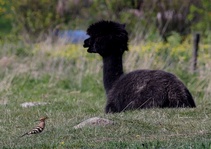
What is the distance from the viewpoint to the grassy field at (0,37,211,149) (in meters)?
8.06

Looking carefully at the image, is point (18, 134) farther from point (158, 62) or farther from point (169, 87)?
point (158, 62)

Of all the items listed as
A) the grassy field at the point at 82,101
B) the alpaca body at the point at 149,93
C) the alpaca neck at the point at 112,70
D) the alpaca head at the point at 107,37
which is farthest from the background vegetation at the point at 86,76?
the alpaca head at the point at 107,37

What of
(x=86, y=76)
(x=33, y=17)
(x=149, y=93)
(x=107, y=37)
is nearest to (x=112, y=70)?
(x=107, y=37)

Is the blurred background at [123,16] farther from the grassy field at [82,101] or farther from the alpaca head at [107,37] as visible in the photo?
the alpaca head at [107,37]

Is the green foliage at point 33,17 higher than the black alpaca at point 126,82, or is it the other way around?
the green foliage at point 33,17

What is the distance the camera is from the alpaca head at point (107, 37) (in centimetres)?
1130

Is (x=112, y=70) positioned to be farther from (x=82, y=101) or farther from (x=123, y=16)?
(x=123, y=16)

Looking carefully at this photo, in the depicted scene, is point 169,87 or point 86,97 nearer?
point 169,87

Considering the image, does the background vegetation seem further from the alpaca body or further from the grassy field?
the alpaca body

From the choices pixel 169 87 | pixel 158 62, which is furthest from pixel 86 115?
pixel 158 62

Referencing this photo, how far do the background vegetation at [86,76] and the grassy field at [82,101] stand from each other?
11 millimetres

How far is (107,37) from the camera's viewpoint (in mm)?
11312

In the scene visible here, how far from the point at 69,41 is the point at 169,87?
12144mm

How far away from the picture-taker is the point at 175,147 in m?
7.30
